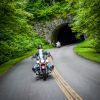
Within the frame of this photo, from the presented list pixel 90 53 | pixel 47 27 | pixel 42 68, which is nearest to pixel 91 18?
pixel 90 53

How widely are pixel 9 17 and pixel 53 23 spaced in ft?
95.5

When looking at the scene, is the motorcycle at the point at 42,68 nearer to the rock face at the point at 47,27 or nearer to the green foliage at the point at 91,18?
the green foliage at the point at 91,18

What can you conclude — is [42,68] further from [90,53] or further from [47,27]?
[47,27]

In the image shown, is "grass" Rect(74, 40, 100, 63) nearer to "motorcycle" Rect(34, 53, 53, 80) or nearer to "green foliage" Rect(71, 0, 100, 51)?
"green foliage" Rect(71, 0, 100, 51)

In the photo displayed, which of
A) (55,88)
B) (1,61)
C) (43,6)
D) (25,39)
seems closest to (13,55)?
(1,61)

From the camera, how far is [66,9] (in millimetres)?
56094

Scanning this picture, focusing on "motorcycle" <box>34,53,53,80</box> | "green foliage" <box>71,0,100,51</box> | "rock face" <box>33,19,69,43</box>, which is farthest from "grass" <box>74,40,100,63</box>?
"rock face" <box>33,19,69,43</box>

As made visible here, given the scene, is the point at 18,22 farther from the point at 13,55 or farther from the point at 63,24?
the point at 63,24

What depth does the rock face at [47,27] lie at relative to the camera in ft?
186

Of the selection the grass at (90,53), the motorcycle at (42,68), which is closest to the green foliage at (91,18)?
the grass at (90,53)

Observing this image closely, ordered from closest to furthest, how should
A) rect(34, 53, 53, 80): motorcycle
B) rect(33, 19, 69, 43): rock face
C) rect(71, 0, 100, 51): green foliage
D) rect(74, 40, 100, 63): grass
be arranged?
rect(34, 53, 53, 80): motorcycle, rect(71, 0, 100, 51): green foliage, rect(74, 40, 100, 63): grass, rect(33, 19, 69, 43): rock face

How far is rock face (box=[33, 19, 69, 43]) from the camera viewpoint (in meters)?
56.7

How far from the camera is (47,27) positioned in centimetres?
5722

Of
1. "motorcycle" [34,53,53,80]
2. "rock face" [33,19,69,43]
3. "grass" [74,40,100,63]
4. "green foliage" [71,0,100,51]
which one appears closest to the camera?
"motorcycle" [34,53,53,80]
